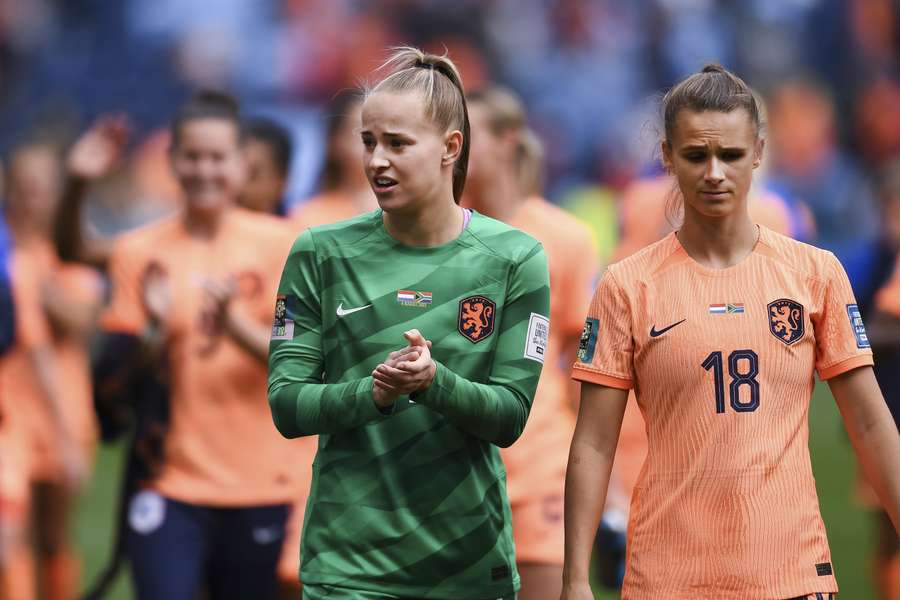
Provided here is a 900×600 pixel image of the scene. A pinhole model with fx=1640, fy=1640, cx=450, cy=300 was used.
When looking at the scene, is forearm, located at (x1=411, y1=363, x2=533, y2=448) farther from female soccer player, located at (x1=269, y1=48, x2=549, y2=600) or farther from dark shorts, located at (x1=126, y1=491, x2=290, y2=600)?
dark shorts, located at (x1=126, y1=491, x2=290, y2=600)

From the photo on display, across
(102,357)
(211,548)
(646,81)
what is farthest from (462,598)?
(646,81)

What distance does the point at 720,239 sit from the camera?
13.7 feet

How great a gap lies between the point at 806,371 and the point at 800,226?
18.1ft

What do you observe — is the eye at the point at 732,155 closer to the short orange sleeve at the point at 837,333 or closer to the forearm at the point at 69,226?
the short orange sleeve at the point at 837,333

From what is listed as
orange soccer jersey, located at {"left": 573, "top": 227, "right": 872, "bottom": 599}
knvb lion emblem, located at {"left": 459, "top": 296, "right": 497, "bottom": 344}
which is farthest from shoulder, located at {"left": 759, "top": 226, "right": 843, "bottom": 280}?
knvb lion emblem, located at {"left": 459, "top": 296, "right": 497, "bottom": 344}

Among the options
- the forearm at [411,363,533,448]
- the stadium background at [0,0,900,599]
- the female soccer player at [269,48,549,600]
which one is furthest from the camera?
the stadium background at [0,0,900,599]

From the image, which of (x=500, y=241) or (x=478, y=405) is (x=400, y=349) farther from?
(x=500, y=241)

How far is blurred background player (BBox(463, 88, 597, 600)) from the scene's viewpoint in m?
6.08

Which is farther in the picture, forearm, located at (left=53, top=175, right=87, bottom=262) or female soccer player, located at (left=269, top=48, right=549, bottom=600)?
forearm, located at (left=53, top=175, right=87, bottom=262)

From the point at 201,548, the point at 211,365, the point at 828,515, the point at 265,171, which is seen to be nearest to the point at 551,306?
the point at 211,365

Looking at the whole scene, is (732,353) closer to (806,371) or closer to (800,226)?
(806,371)

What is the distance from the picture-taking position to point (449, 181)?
433cm

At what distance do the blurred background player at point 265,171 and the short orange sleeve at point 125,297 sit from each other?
5.79 feet

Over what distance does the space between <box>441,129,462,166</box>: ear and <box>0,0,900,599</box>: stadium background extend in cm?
1868
